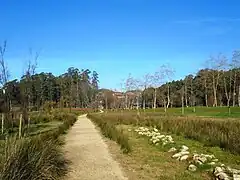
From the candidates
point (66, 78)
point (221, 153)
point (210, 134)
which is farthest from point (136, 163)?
point (66, 78)

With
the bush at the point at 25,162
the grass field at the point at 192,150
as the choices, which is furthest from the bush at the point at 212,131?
the bush at the point at 25,162

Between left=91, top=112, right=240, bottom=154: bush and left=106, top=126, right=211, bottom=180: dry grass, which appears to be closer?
left=106, top=126, right=211, bottom=180: dry grass

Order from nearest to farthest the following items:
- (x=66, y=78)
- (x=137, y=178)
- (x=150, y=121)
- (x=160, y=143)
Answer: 1. (x=137, y=178)
2. (x=160, y=143)
3. (x=150, y=121)
4. (x=66, y=78)

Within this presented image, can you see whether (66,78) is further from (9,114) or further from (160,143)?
(160,143)

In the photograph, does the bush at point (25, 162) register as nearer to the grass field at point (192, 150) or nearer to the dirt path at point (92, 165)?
the dirt path at point (92, 165)

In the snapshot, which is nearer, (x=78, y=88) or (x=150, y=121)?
(x=150, y=121)

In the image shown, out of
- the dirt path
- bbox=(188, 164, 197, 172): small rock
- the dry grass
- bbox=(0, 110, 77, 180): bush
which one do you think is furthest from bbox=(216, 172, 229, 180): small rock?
bbox=(0, 110, 77, 180): bush

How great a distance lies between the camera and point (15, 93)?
21891 millimetres

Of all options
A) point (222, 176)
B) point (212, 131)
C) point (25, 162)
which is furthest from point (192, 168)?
point (212, 131)

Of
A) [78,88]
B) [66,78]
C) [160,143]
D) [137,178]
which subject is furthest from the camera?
[66,78]

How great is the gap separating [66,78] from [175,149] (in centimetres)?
8165

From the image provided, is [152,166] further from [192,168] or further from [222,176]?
[222,176]

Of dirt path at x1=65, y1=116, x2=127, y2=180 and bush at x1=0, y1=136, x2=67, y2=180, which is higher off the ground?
bush at x1=0, y1=136, x2=67, y2=180

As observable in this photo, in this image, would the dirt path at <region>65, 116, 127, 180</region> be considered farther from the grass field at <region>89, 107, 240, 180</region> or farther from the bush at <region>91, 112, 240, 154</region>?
the bush at <region>91, 112, 240, 154</region>
